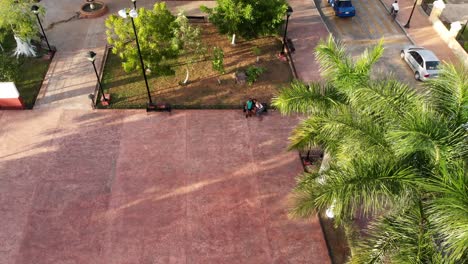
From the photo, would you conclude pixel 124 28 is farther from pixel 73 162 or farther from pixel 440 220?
pixel 440 220

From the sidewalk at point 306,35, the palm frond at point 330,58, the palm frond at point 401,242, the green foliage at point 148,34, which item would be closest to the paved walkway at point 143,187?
the green foliage at point 148,34

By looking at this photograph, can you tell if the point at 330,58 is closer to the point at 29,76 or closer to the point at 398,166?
the point at 398,166

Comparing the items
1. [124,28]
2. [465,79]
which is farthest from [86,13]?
[465,79]

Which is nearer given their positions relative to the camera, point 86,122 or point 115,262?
point 115,262

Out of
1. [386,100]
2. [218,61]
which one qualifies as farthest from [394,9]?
[386,100]

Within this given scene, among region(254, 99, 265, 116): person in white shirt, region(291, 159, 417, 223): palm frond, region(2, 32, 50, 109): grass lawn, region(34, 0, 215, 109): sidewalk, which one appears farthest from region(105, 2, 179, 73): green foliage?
region(291, 159, 417, 223): palm frond

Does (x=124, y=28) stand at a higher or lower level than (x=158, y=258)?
higher
